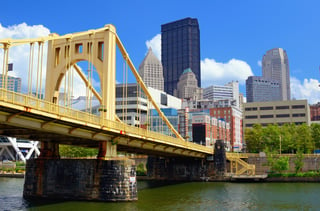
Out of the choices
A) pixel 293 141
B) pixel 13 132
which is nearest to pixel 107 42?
pixel 13 132

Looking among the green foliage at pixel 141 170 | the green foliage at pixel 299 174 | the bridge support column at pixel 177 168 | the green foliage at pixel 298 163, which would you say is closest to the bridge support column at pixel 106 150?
the bridge support column at pixel 177 168

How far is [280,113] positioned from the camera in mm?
165750

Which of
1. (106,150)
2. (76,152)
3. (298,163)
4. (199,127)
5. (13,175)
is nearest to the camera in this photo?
(106,150)

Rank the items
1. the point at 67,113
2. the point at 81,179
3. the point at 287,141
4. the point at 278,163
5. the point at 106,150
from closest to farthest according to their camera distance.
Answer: the point at 67,113, the point at 81,179, the point at 106,150, the point at 278,163, the point at 287,141

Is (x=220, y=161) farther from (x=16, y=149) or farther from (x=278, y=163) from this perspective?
(x=16, y=149)

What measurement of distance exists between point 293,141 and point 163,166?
43767mm

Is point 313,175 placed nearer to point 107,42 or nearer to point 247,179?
point 247,179

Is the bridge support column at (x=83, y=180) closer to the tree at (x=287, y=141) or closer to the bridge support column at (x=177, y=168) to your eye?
the bridge support column at (x=177, y=168)

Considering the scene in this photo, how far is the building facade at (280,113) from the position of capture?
165 meters

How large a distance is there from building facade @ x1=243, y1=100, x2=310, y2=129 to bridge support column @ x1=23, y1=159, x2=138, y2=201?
128758mm

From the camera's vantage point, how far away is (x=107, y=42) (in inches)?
1917

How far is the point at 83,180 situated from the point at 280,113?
132859mm

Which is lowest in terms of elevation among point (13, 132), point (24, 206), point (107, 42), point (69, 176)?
point (24, 206)

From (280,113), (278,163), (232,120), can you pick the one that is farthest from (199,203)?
(232,120)
